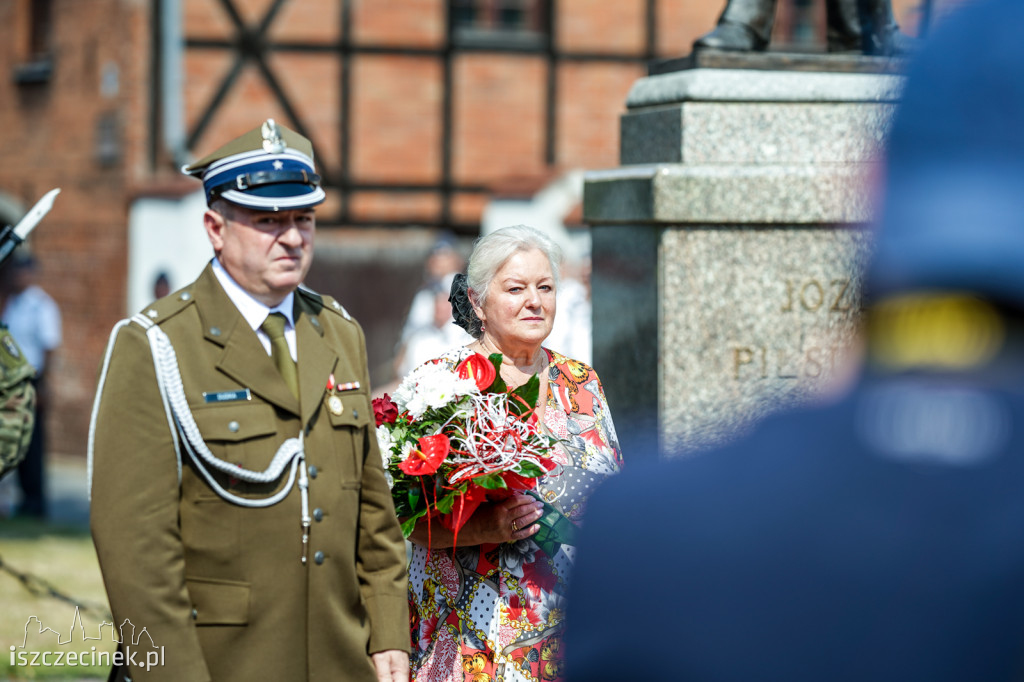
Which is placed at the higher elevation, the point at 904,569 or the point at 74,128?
the point at 74,128

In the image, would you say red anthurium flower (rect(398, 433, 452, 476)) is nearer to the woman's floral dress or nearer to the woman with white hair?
the woman with white hair

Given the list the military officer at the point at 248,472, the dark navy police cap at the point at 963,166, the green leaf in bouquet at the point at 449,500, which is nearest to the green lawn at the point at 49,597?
the green leaf in bouquet at the point at 449,500

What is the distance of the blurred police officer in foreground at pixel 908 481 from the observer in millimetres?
902

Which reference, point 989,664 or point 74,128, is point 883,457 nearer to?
point 989,664

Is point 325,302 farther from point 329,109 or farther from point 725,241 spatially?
point 329,109

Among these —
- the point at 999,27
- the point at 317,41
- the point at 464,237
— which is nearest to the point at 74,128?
the point at 317,41

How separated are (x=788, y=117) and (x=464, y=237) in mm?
10034

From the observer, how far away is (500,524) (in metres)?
3.53

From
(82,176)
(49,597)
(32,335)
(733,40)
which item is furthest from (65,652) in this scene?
(82,176)

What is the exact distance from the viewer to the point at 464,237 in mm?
14703

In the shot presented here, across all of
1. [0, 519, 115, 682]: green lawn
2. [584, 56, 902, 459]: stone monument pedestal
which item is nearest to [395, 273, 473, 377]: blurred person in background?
[0, 519, 115, 682]: green lawn

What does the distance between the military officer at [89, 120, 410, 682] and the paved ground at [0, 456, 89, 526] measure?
6.17 metres

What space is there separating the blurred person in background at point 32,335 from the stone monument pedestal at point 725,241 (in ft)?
24.4

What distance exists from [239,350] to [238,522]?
379 mm
